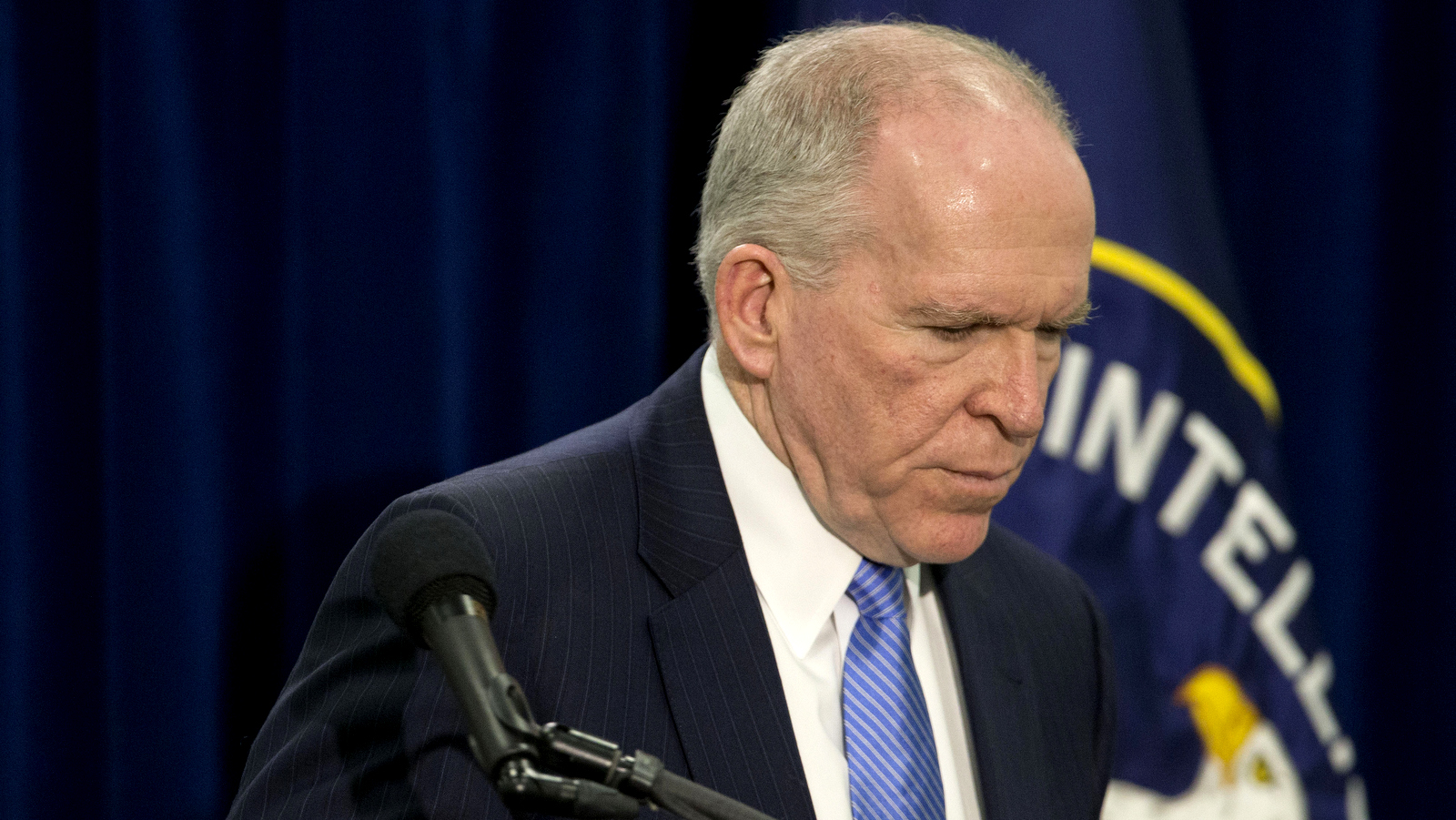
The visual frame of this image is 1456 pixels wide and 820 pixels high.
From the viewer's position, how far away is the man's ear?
1.45 metres

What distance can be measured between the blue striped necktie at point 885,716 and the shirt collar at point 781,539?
44 mm

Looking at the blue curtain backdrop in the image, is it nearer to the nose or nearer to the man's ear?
the man's ear

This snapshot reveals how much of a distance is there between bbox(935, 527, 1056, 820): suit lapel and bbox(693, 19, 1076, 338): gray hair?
47 centimetres

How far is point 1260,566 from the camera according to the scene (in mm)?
1950

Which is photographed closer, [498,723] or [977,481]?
[498,723]

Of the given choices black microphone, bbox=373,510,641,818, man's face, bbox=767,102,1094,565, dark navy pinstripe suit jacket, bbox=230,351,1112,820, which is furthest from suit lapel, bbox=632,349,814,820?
black microphone, bbox=373,510,641,818

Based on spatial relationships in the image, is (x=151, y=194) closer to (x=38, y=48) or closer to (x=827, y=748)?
(x=38, y=48)

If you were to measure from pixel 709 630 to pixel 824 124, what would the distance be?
0.55 metres

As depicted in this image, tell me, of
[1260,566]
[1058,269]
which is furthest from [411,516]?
[1260,566]

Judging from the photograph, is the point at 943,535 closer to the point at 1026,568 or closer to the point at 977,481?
the point at 977,481

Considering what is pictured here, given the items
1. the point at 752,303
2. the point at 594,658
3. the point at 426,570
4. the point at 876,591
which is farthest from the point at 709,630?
the point at 426,570

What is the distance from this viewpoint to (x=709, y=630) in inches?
53.0

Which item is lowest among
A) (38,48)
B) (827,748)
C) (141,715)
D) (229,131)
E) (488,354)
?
(141,715)

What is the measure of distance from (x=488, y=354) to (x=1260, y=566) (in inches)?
46.1
